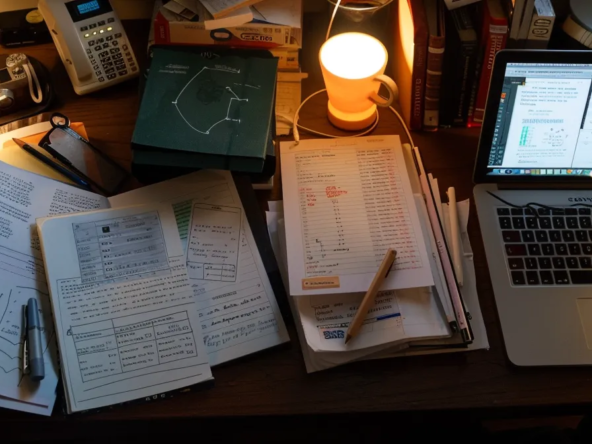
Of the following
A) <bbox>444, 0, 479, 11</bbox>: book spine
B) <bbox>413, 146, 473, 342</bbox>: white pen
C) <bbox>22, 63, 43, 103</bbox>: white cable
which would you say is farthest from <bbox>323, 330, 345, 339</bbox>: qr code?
<bbox>22, 63, 43, 103</bbox>: white cable

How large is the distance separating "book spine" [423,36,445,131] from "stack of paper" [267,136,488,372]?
0.08 metres

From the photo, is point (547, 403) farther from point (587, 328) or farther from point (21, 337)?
point (21, 337)

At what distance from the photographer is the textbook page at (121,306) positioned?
2.40ft

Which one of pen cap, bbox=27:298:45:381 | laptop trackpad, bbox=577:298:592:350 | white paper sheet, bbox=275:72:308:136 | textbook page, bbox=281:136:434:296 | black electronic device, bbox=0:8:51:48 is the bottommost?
laptop trackpad, bbox=577:298:592:350

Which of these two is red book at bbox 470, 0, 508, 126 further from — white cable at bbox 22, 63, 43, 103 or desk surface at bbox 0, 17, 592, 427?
white cable at bbox 22, 63, 43, 103

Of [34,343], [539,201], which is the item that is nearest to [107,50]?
[34,343]

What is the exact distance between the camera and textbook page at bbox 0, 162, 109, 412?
2.34ft

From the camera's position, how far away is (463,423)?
106 centimetres

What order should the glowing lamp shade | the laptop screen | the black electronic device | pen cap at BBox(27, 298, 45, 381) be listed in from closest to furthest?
pen cap at BBox(27, 298, 45, 381)
the laptop screen
the glowing lamp shade
the black electronic device

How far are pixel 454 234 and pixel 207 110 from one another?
39 centimetres

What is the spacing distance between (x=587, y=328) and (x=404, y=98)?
45 cm

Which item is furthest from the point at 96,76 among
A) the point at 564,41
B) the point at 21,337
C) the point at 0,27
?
the point at 564,41

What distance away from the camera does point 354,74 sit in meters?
0.97

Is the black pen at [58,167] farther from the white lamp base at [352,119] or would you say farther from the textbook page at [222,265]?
the white lamp base at [352,119]
